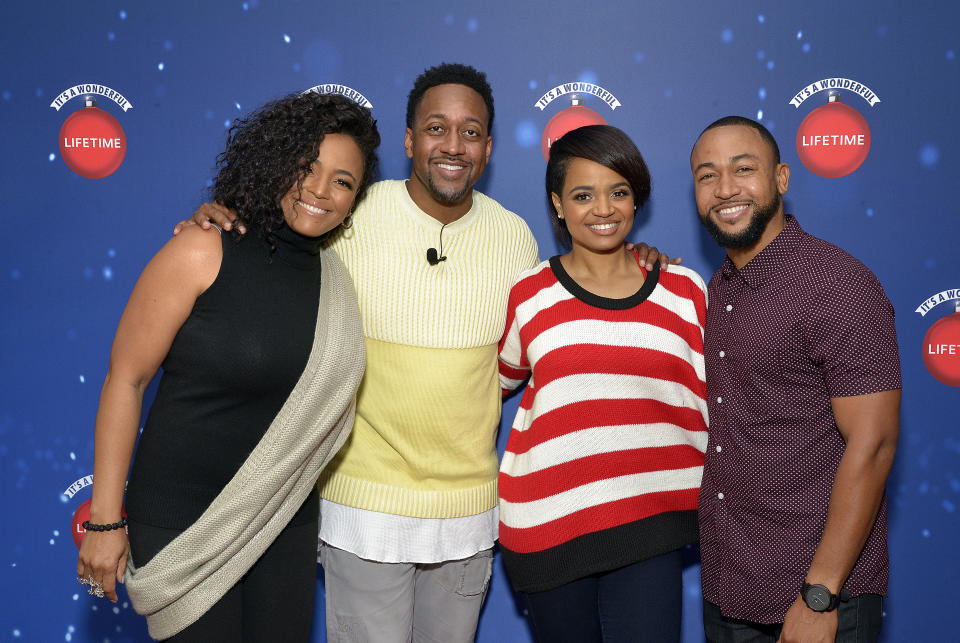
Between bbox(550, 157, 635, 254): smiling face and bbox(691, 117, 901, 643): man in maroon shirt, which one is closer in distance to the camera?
bbox(691, 117, 901, 643): man in maroon shirt

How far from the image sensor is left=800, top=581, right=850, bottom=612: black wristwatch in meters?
1.22

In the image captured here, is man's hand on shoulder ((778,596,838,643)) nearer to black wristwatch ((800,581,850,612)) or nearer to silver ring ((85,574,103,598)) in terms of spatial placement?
black wristwatch ((800,581,850,612))

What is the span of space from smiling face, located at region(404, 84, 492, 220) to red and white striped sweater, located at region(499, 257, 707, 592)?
0.35 metres

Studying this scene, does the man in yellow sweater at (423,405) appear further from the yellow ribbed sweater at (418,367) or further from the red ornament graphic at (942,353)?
the red ornament graphic at (942,353)

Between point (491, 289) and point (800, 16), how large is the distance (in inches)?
45.9

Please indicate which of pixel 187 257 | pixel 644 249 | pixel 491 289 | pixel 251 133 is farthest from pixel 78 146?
pixel 644 249

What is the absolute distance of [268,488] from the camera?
1.36 m

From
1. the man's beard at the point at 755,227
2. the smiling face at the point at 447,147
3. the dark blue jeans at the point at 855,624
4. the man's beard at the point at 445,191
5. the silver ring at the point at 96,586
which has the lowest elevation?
the dark blue jeans at the point at 855,624

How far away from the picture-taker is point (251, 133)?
1.42 metres

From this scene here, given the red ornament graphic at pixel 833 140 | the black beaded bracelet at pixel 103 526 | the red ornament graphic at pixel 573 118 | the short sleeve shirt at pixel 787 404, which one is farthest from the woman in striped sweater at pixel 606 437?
the black beaded bracelet at pixel 103 526

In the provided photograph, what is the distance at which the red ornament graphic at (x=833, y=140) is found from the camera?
1.90m

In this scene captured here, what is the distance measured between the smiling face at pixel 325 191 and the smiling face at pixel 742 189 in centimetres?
75

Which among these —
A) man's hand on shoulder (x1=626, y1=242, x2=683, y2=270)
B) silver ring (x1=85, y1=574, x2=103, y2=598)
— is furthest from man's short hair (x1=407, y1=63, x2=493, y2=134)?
silver ring (x1=85, y1=574, x2=103, y2=598)

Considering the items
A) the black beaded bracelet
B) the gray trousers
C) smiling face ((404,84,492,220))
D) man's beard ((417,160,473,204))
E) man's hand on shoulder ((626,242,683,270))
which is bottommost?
the gray trousers
